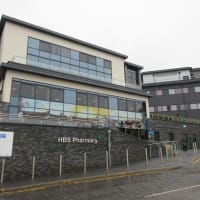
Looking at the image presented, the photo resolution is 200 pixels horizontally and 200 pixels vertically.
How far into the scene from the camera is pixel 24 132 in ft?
50.3

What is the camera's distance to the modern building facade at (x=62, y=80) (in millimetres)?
19266

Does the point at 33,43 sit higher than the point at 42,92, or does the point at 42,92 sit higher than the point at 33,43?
the point at 33,43

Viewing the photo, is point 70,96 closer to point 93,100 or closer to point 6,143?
point 93,100

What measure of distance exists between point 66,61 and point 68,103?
5.52 metres

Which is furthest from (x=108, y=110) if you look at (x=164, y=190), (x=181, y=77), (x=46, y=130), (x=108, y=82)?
(x=181, y=77)

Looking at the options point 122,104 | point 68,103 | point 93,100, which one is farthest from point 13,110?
point 122,104

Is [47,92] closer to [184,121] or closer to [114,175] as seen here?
[114,175]

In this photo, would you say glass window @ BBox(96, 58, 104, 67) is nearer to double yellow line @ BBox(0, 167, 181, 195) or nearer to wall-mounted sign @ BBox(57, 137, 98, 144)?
wall-mounted sign @ BBox(57, 137, 98, 144)

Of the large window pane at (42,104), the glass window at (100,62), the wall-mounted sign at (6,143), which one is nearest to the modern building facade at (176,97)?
the glass window at (100,62)

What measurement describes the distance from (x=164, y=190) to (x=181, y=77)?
4205 cm

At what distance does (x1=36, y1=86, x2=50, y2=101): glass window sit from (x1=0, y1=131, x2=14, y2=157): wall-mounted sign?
636 cm

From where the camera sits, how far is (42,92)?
20.3 metres

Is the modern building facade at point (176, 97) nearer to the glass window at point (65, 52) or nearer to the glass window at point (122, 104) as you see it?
the glass window at point (122, 104)

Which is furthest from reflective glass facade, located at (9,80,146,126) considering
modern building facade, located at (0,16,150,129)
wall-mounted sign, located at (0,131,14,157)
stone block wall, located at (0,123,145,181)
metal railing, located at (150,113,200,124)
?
wall-mounted sign, located at (0,131,14,157)
